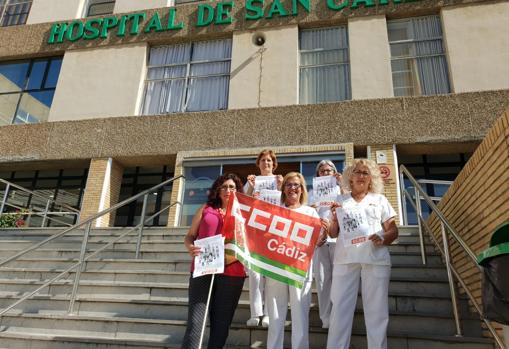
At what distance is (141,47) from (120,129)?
2.93 meters

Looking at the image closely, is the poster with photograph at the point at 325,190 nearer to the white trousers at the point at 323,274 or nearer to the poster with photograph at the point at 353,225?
the white trousers at the point at 323,274

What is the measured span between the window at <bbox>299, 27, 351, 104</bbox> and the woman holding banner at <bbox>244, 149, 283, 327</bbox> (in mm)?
6536

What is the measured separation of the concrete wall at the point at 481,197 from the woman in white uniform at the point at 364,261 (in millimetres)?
917

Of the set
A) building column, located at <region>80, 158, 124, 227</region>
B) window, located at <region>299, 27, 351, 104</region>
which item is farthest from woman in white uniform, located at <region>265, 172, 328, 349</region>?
building column, located at <region>80, 158, 124, 227</region>

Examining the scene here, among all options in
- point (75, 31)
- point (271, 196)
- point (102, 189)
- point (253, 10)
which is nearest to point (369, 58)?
point (253, 10)

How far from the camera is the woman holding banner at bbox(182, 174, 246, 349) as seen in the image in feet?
10.6

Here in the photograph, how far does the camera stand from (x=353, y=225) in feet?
11.7

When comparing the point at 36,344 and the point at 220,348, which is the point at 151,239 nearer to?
the point at 36,344

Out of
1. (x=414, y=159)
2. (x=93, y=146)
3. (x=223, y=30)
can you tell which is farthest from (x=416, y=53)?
(x=93, y=146)

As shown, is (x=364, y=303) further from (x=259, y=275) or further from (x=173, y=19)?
(x=173, y=19)

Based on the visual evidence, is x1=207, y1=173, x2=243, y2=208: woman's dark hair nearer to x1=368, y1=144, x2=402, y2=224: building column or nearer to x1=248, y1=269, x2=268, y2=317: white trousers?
x1=248, y1=269, x2=268, y2=317: white trousers

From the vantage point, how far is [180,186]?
10.6 meters

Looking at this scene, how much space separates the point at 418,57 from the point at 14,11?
1422cm

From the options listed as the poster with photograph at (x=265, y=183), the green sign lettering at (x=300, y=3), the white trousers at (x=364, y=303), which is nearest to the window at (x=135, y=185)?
the green sign lettering at (x=300, y=3)
